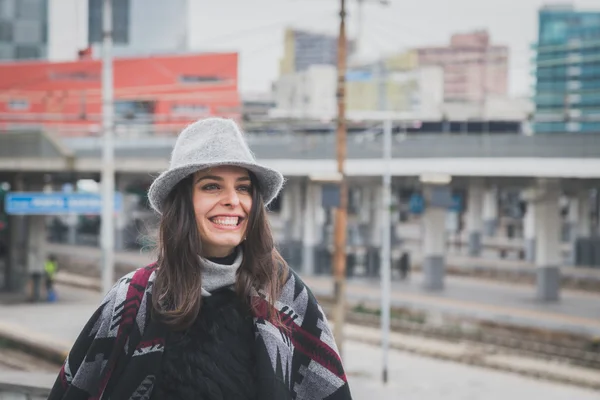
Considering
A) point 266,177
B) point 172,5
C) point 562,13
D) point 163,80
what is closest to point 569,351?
point 266,177

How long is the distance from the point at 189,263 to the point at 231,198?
234mm

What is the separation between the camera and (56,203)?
63.7 ft

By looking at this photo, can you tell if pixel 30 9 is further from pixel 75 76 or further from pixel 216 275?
pixel 216 275

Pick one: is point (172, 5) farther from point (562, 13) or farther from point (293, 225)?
point (562, 13)

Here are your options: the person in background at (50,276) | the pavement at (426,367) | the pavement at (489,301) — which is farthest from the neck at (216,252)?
the person in background at (50,276)

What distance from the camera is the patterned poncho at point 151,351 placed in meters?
2.57

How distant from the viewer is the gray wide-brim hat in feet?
8.82

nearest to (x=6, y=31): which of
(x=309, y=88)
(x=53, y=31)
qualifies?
(x=53, y=31)

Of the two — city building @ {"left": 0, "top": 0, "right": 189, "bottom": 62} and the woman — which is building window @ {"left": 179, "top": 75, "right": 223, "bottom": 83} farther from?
the woman

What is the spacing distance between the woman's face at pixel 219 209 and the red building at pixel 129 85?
1890 inches

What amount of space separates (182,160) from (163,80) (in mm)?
50977

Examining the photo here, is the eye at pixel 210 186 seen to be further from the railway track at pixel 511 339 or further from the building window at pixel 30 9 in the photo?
the building window at pixel 30 9

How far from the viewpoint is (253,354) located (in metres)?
2.65

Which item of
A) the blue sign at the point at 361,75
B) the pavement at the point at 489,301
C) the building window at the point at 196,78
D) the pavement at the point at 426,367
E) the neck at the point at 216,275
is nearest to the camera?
the neck at the point at 216,275
